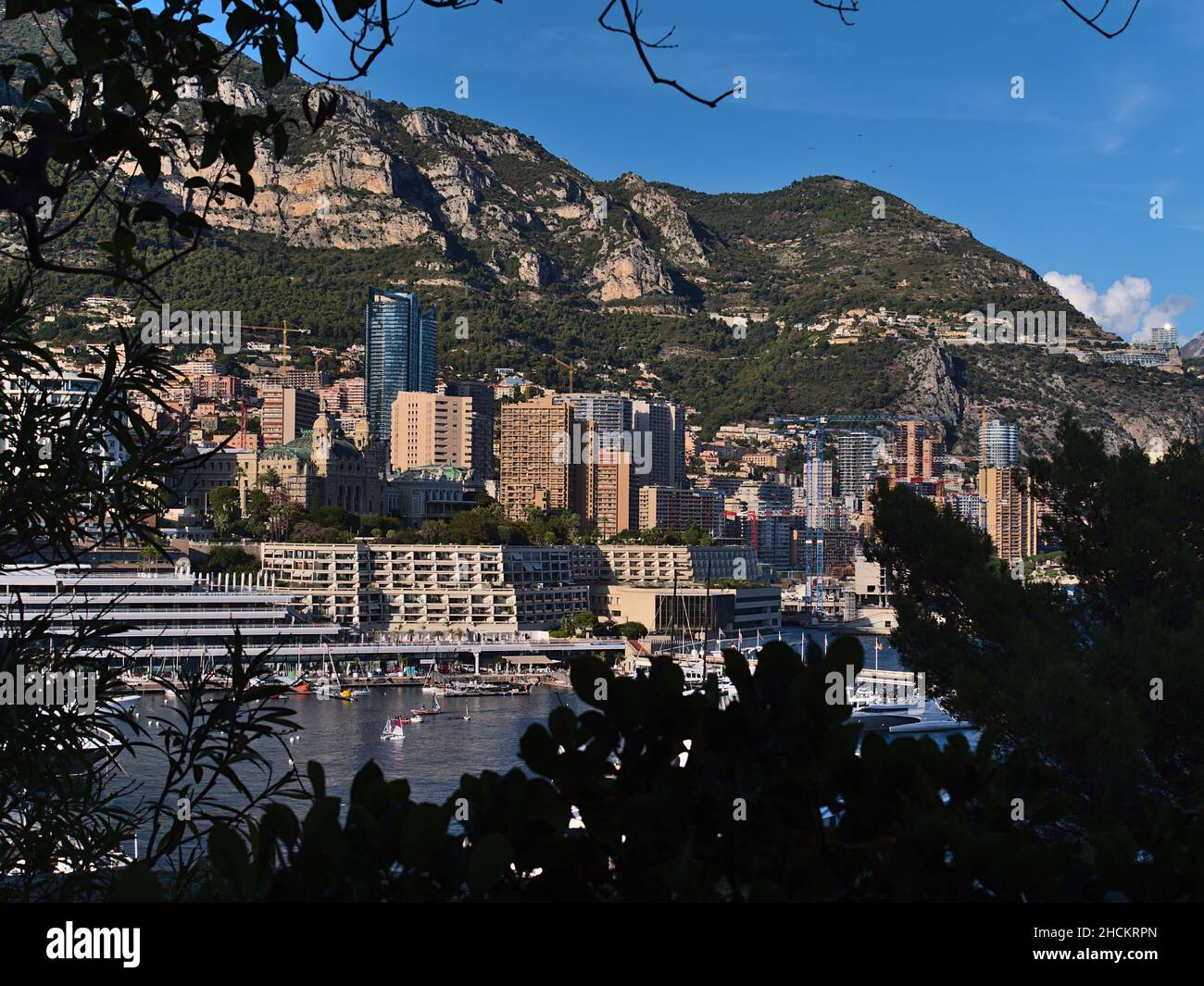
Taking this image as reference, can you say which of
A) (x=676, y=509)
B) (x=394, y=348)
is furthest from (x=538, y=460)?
(x=394, y=348)

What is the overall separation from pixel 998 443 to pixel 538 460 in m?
32.0

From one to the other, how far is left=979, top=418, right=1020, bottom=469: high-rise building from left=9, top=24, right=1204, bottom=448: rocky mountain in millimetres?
1933

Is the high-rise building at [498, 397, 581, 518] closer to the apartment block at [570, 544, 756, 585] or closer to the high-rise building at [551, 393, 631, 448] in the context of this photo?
the high-rise building at [551, 393, 631, 448]

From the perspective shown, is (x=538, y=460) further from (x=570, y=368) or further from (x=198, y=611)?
(x=570, y=368)

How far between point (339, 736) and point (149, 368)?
784 inches

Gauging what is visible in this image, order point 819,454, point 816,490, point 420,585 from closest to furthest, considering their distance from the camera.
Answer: point 420,585 → point 816,490 → point 819,454

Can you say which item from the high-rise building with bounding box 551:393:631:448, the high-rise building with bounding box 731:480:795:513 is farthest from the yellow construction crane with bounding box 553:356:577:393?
the high-rise building with bounding box 731:480:795:513

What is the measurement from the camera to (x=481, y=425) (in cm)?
6488

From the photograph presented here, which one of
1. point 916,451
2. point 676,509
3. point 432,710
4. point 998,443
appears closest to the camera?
point 432,710

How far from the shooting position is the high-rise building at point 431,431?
2512 inches

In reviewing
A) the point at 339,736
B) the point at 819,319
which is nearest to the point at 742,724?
the point at 339,736

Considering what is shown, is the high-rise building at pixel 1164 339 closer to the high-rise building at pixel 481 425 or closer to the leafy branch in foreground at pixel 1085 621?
the high-rise building at pixel 481 425

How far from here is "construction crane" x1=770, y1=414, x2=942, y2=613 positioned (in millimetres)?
52722

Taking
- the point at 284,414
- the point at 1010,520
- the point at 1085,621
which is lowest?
the point at 1085,621
